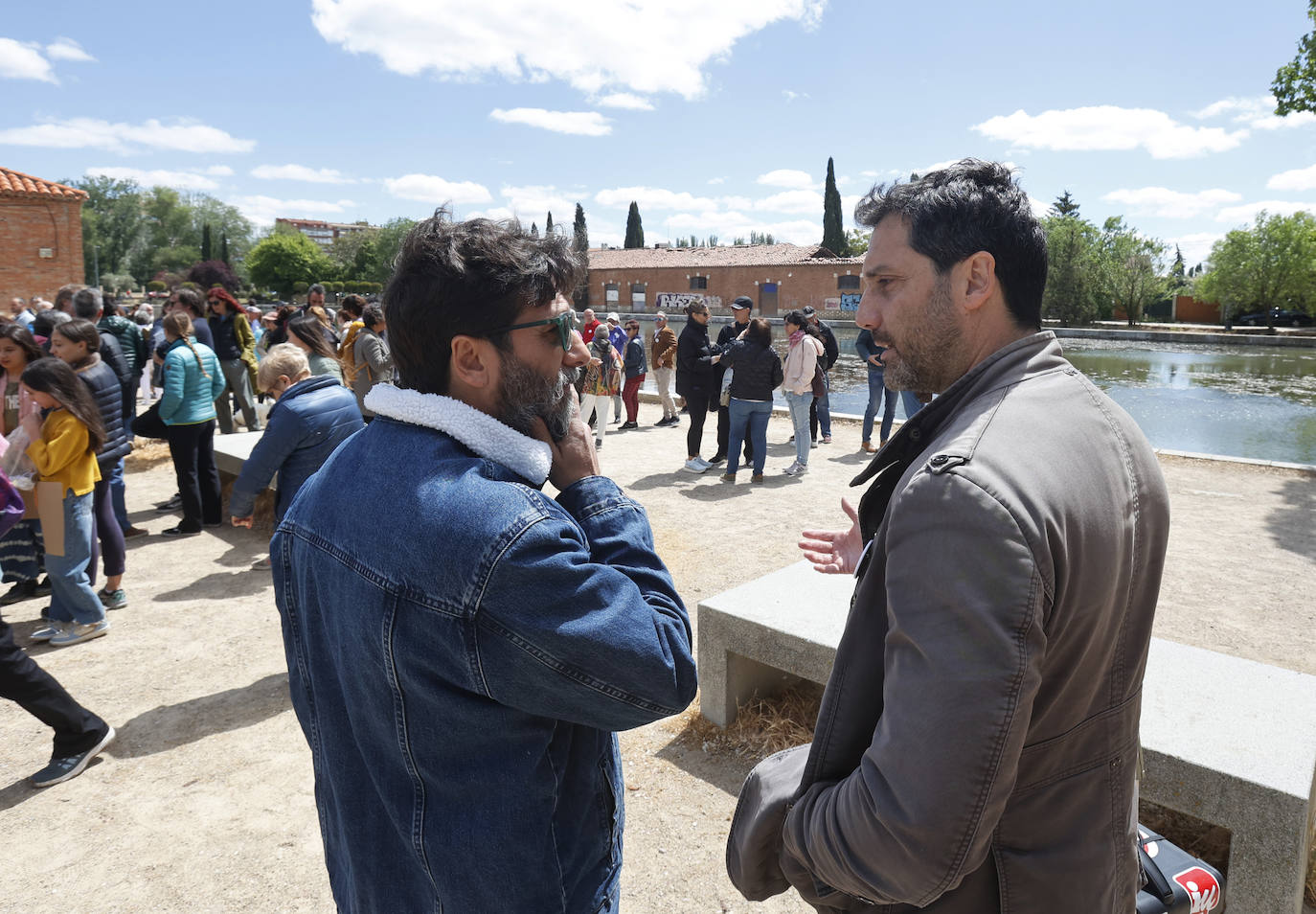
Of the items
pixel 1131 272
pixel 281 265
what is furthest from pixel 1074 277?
pixel 281 265

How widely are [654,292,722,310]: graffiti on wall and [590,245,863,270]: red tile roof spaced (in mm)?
2259

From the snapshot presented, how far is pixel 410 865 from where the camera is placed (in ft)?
4.75

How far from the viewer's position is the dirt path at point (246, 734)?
2963 mm

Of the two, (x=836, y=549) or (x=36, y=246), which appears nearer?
(x=836, y=549)

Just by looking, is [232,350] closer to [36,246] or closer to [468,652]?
[468,652]

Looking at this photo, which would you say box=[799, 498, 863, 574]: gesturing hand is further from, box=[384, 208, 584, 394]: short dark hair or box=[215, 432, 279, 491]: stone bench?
box=[215, 432, 279, 491]: stone bench

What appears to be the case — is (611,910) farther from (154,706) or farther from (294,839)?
(154,706)

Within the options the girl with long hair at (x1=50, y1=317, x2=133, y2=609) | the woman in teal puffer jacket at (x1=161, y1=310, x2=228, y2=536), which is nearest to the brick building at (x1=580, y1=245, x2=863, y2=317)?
the woman in teal puffer jacket at (x1=161, y1=310, x2=228, y2=536)

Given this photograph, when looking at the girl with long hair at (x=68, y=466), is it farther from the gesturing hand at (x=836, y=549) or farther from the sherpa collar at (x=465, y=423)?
the gesturing hand at (x=836, y=549)

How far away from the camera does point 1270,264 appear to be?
160 feet

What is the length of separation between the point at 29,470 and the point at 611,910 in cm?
471

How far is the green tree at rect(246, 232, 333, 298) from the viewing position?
7819cm

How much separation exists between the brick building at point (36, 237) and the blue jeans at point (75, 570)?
861 inches

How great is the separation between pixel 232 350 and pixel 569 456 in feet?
32.5
